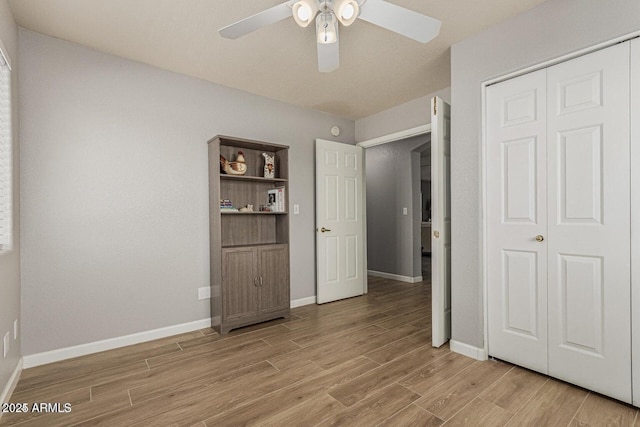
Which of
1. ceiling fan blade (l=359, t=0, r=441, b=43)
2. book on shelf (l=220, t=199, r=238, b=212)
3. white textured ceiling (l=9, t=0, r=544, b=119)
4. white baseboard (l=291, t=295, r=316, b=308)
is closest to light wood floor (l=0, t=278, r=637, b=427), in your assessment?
white baseboard (l=291, t=295, r=316, b=308)

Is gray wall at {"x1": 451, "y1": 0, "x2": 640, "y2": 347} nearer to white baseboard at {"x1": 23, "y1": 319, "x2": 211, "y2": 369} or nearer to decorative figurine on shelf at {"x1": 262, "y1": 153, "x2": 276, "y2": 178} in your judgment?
decorative figurine on shelf at {"x1": 262, "y1": 153, "x2": 276, "y2": 178}

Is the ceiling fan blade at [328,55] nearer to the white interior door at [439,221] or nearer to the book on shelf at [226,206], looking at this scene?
the white interior door at [439,221]

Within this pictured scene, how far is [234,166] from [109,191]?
114cm

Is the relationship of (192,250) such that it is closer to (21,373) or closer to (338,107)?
(21,373)

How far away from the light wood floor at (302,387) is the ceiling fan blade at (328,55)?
82.7 inches

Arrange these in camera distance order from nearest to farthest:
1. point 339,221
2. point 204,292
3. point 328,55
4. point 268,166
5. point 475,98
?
1. point 328,55
2. point 475,98
3. point 204,292
4. point 268,166
5. point 339,221

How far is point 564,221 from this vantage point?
6.89 ft

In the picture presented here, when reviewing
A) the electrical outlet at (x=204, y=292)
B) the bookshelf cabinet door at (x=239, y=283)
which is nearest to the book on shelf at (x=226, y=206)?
the bookshelf cabinet door at (x=239, y=283)

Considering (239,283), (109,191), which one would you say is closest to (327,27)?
(109,191)

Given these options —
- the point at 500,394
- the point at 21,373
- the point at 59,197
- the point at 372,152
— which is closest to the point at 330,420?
the point at 500,394

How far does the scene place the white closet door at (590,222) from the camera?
1.88m

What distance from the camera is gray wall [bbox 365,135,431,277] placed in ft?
17.7

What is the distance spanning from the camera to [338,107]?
4148 mm

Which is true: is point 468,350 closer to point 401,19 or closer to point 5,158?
point 401,19
